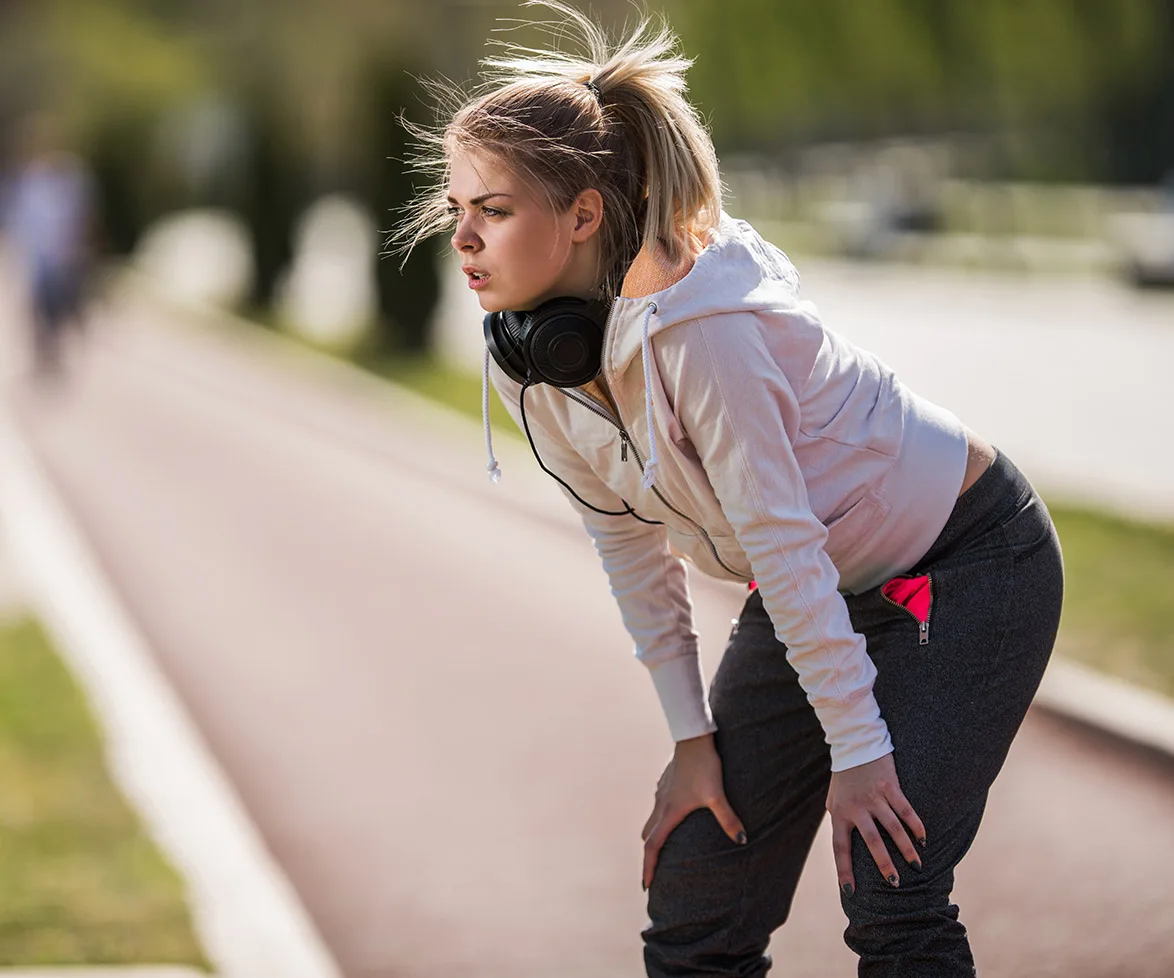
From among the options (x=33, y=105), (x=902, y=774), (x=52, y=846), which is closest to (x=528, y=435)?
(x=902, y=774)

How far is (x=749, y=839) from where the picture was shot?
2609 millimetres

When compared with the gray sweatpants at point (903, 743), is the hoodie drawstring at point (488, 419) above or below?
above

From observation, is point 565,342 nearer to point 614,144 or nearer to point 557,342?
point 557,342

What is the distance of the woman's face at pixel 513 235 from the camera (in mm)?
2322

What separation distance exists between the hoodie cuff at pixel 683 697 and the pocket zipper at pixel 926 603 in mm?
377

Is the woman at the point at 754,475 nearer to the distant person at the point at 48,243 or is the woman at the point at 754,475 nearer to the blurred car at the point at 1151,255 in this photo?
the distant person at the point at 48,243

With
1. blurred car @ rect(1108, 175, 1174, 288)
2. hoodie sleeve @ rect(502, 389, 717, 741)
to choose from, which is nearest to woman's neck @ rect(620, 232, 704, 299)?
hoodie sleeve @ rect(502, 389, 717, 741)

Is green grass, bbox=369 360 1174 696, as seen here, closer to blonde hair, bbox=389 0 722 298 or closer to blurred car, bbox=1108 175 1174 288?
blonde hair, bbox=389 0 722 298

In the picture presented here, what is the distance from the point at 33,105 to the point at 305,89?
16033mm

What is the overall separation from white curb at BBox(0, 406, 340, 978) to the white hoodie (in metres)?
1.83

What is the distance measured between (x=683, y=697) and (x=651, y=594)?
189mm

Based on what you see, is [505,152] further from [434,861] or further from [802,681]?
[434,861]

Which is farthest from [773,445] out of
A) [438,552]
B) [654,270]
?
[438,552]

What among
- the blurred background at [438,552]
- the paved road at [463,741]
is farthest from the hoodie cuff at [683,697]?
the paved road at [463,741]
